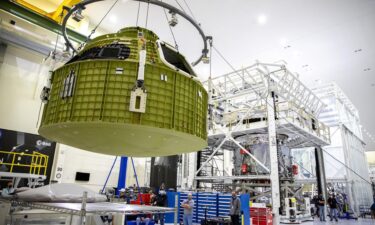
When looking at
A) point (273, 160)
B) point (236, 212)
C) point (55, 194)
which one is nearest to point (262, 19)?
point (273, 160)

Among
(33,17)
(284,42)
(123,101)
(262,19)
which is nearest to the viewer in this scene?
(123,101)

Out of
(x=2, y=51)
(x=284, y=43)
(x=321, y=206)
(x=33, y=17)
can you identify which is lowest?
(x=321, y=206)

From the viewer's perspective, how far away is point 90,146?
386cm

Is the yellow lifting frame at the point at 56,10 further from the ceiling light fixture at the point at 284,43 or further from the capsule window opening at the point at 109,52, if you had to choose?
the ceiling light fixture at the point at 284,43

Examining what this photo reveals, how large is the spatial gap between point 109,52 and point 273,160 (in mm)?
10790

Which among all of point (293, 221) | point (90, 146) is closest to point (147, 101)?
point (90, 146)

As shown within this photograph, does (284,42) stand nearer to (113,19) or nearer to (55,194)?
(113,19)

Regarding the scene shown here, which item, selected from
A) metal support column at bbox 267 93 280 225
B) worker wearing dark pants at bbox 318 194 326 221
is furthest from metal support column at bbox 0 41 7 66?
worker wearing dark pants at bbox 318 194 326 221

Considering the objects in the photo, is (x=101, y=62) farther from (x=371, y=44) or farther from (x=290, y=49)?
(x=371, y=44)

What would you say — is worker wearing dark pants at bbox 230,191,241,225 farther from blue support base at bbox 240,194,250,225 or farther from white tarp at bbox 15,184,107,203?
white tarp at bbox 15,184,107,203

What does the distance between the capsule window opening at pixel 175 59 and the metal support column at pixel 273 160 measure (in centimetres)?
934

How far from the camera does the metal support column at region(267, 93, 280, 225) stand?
1162cm

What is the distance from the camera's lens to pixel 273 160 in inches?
484

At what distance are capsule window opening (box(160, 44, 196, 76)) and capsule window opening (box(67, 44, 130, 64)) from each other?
2.80ft
